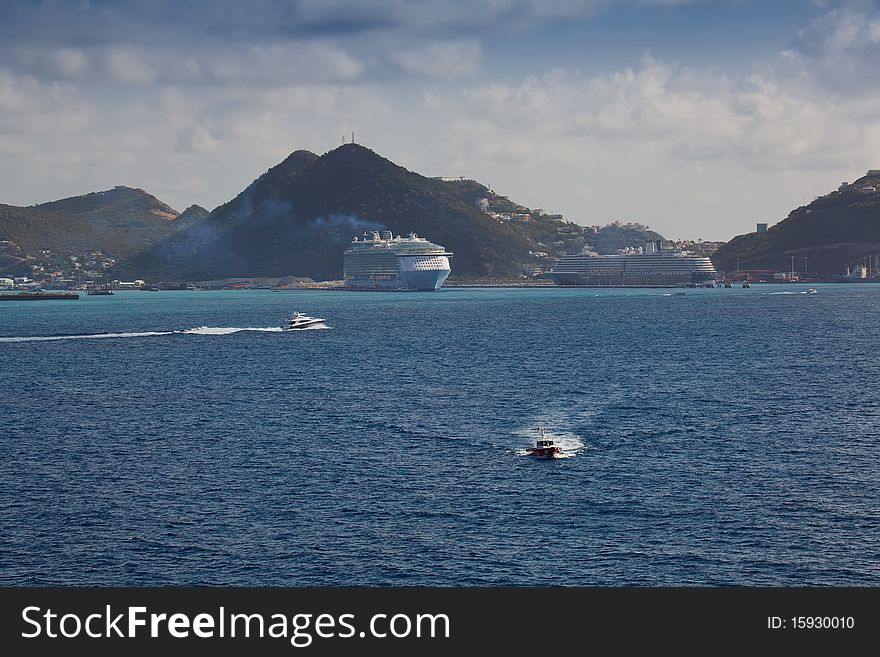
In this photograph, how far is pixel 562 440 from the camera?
85062 mm

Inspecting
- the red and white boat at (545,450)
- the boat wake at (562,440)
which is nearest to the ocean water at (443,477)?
the boat wake at (562,440)

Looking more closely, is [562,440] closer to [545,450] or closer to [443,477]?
[545,450]

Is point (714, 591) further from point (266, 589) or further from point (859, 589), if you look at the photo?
point (266, 589)

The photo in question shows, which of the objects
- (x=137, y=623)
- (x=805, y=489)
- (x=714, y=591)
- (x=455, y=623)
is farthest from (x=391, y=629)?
(x=805, y=489)

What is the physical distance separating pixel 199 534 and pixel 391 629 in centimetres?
2154

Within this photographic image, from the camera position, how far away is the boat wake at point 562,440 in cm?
7994

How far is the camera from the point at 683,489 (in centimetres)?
6919

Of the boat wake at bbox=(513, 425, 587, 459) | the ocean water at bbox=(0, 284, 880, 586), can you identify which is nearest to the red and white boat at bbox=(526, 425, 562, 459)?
the boat wake at bbox=(513, 425, 587, 459)

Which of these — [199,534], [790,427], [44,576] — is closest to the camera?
[44,576]

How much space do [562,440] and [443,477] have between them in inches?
603

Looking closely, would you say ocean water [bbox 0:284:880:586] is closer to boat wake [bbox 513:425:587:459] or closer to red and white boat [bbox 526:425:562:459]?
boat wake [bbox 513:425:587:459]

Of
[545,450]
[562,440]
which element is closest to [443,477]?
[545,450]

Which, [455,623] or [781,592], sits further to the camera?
[781,592]

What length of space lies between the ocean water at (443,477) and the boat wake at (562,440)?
13.8 inches
